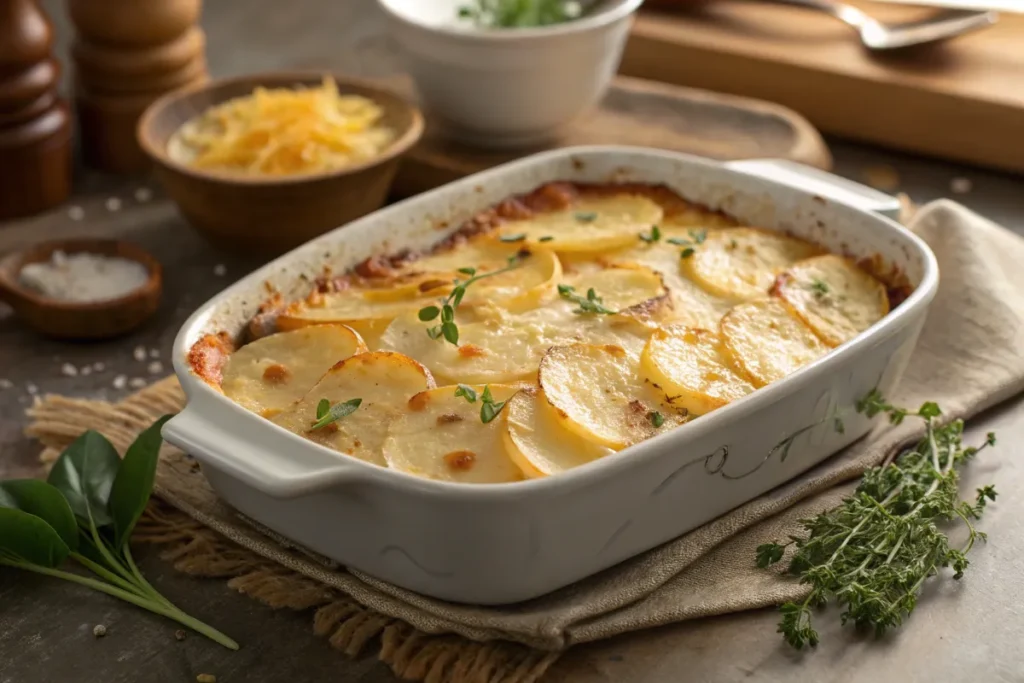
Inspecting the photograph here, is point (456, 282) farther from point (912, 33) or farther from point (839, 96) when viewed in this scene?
point (912, 33)

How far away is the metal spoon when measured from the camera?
163 inches

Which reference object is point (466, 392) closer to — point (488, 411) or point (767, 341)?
point (488, 411)

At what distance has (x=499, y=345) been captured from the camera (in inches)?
97.3

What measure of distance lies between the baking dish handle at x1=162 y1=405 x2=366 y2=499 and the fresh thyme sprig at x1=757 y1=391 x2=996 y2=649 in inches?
30.6

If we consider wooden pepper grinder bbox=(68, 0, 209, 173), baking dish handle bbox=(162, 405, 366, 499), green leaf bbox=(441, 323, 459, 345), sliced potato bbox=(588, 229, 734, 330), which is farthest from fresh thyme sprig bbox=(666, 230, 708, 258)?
wooden pepper grinder bbox=(68, 0, 209, 173)

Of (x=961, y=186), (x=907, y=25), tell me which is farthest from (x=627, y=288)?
(x=907, y=25)

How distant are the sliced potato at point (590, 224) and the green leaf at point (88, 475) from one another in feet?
3.18

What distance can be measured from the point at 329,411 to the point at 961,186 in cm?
241

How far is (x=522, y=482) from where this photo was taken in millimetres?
1943

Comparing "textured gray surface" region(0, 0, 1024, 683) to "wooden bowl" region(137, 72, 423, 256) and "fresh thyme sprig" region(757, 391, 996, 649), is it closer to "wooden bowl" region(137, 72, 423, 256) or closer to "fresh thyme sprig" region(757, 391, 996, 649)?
"fresh thyme sprig" region(757, 391, 996, 649)

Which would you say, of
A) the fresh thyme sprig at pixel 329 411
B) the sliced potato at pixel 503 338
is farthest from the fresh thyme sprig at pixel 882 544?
the fresh thyme sprig at pixel 329 411

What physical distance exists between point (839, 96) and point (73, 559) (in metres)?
2.79

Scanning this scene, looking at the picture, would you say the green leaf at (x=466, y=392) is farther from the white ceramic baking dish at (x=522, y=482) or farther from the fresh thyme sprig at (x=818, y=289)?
the fresh thyme sprig at (x=818, y=289)

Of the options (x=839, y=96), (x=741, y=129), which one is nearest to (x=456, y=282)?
(x=741, y=129)
